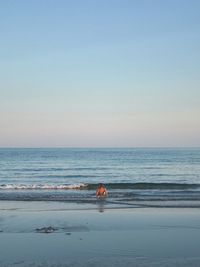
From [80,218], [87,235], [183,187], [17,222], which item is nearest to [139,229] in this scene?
[87,235]

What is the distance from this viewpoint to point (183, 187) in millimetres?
40219

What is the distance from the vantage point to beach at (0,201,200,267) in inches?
489

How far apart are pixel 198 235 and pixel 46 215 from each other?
25.5 feet

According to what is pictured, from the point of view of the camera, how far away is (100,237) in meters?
15.4

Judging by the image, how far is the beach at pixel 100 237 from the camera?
40.8 feet

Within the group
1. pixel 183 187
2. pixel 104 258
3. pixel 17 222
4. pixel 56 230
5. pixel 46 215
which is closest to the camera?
pixel 104 258

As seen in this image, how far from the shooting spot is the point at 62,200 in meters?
28.9

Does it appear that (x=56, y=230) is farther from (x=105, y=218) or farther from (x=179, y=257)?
(x=179, y=257)

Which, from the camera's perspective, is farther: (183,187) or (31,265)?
(183,187)

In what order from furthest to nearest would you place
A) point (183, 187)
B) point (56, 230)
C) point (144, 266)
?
point (183, 187), point (56, 230), point (144, 266)

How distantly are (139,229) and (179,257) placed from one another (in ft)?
14.7

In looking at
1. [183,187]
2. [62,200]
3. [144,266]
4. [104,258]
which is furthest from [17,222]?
[183,187]

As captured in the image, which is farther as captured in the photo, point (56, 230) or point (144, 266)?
point (56, 230)

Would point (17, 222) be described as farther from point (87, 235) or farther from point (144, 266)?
point (144, 266)
